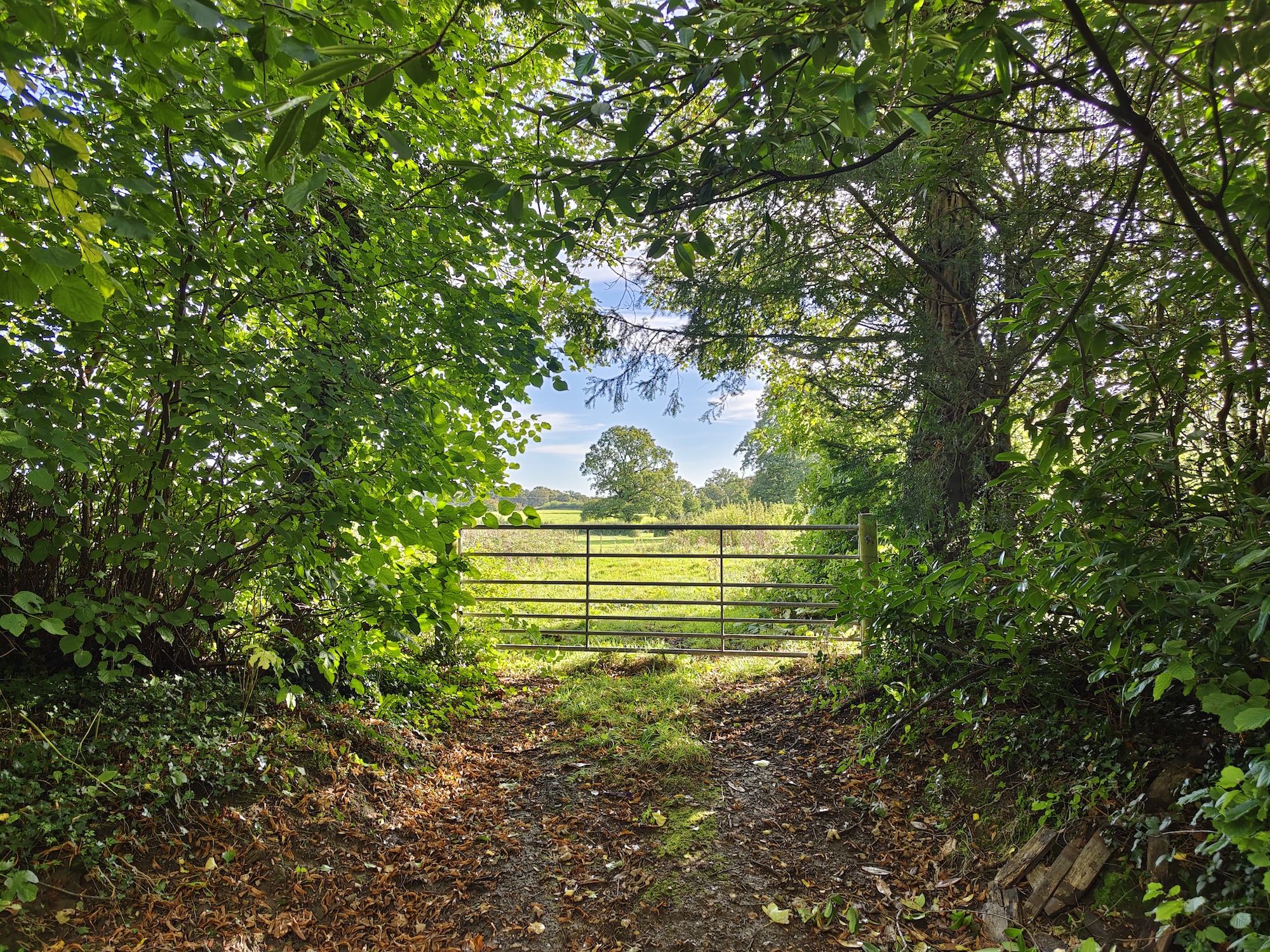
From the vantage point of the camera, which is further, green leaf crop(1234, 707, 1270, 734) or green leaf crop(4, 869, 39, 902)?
green leaf crop(4, 869, 39, 902)

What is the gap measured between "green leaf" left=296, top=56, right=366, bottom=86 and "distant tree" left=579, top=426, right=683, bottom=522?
67.7 feet

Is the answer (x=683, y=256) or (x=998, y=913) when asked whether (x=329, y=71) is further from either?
(x=998, y=913)

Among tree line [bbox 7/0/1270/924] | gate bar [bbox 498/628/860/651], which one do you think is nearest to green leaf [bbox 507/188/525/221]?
tree line [bbox 7/0/1270/924]

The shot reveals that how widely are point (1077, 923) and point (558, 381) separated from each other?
3125mm

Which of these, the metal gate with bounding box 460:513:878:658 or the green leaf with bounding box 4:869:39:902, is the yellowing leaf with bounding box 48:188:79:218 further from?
the metal gate with bounding box 460:513:878:658

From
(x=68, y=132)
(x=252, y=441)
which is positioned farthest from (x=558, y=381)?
(x=68, y=132)

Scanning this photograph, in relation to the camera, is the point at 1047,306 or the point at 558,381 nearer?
the point at 1047,306

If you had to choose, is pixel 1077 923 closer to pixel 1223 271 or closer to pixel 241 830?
pixel 1223 271

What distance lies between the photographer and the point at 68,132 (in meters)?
1.24

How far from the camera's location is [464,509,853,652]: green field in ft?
18.7

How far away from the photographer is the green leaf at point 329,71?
33.1 inches

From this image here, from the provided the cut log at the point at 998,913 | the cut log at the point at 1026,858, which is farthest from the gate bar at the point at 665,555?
the cut log at the point at 998,913

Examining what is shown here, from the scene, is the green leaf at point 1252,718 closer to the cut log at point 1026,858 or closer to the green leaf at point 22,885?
the cut log at point 1026,858

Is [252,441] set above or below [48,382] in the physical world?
below
